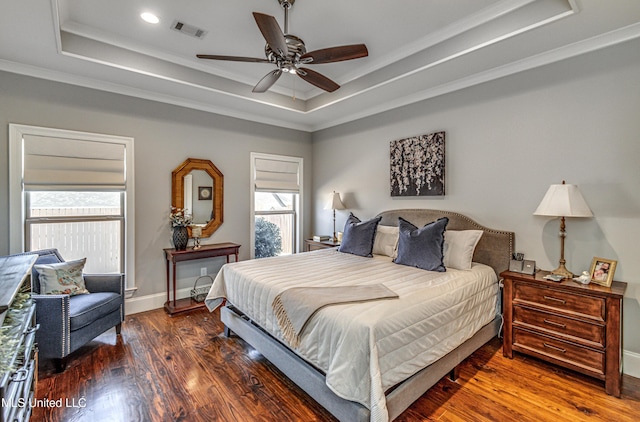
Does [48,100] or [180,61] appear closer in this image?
[48,100]

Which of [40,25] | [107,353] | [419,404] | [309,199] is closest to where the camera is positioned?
[419,404]

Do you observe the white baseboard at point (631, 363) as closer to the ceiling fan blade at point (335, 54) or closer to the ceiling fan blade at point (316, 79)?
the ceiling fan blade at point (335, 54)

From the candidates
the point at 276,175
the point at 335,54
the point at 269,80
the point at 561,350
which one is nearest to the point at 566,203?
the point at 561,350

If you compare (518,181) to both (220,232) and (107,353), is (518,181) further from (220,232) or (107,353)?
(107,353)

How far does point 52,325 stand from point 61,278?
0.57 metres

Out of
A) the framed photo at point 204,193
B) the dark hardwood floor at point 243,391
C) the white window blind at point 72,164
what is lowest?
the dark hardwood floor at point 243,391

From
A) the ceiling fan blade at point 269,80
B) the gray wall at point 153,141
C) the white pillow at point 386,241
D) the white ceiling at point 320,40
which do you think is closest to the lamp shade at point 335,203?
the white pillow at point 386,241

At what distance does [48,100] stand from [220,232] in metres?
2.41

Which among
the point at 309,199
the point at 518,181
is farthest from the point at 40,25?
the point at 518,181

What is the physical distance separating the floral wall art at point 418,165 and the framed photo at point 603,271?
155 cm

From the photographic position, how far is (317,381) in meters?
1.95

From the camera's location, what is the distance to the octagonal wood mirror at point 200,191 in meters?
4.04

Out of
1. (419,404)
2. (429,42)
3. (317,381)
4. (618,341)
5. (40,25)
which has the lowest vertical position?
(419,404)

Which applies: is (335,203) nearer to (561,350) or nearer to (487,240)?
(487,240)
